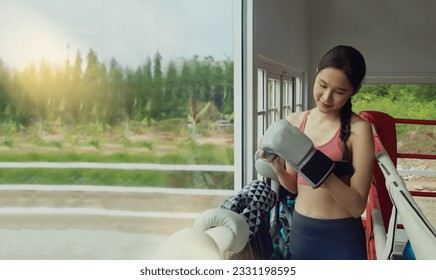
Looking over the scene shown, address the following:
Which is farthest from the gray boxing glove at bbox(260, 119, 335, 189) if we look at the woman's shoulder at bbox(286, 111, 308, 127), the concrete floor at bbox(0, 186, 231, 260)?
the concrete floor at bbox(0, 186, 231, 260)

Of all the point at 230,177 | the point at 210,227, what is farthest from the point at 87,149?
the point at 210,227

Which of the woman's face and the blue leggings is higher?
the woman's face

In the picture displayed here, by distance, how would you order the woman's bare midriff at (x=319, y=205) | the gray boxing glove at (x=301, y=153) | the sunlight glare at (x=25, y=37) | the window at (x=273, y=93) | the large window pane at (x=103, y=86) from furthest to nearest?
the window at (x=273, y=93)
the large window pane at (x=103, y=86)
the sunlight glare at (x=25, y=37)
the woman's bare midriff at (x=319, y=205)
the gray boxing glove at (x=301, y=153)

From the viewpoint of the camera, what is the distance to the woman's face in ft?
2.35

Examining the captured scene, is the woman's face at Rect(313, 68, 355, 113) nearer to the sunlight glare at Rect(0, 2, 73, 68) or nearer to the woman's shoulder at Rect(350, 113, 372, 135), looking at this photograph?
the woman's shoulder at Rect(350, 113, 372, 135)

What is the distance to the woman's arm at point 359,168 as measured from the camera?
734mm

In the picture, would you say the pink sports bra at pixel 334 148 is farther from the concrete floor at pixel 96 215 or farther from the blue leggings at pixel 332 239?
the concrete floor at pixel 96 215

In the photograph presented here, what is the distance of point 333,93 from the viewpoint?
73 centimetres

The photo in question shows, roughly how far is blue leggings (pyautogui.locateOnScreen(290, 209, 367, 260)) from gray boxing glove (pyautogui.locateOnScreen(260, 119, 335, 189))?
16 centimetres

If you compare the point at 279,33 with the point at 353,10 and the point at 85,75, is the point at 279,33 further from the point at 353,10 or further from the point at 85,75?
the point at 353,10

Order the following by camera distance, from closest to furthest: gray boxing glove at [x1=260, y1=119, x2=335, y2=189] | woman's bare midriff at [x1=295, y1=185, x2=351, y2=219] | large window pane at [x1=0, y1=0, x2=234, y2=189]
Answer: gray boxing glove at [x1=260, y1=119, x2=335, y2=189]
woman's bare midriff at [x1=295, y1=185, x2=351, y2=219]
large window pane at [x1=0, y1=0, x2=234, y2=189]

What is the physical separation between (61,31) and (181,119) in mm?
751

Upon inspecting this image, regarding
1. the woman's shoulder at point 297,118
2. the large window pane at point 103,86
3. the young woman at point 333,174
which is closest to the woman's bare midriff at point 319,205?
the young woman at point 333,174
